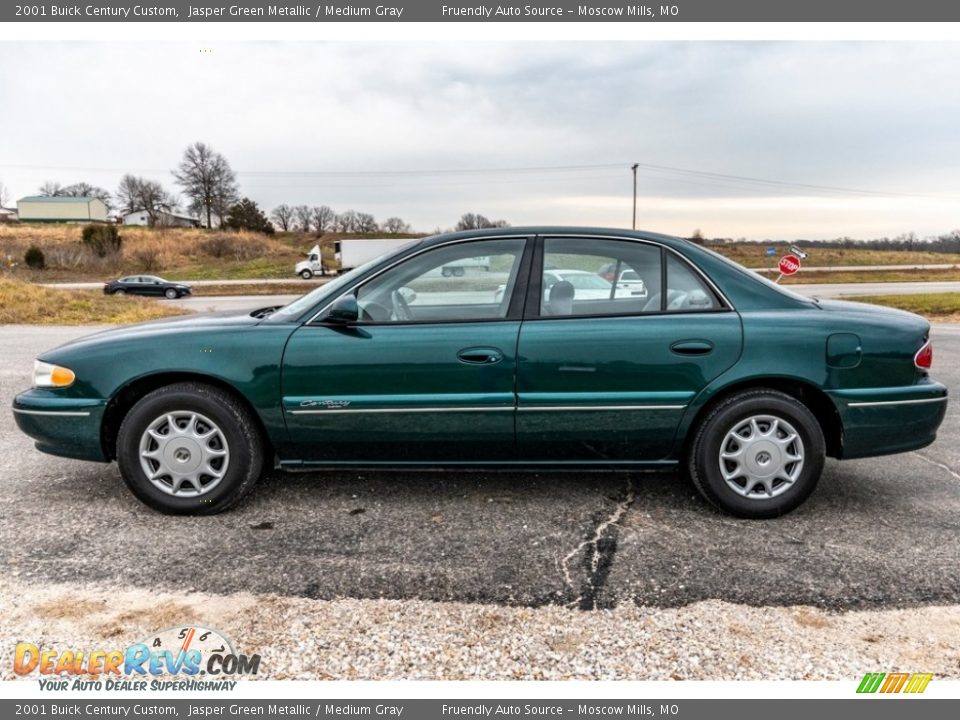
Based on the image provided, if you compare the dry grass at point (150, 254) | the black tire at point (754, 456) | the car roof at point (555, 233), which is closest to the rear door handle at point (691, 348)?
the black tire at point (754, 456)

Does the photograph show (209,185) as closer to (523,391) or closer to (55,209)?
(55,209)

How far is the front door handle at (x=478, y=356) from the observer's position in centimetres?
324

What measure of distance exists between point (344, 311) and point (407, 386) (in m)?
0.50

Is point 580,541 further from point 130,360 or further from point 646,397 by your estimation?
point 130,360

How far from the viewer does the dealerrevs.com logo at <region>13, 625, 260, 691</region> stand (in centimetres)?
210

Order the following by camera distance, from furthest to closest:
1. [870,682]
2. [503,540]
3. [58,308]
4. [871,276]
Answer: [871,276] < [58,308] < [503,540] < [870,682]

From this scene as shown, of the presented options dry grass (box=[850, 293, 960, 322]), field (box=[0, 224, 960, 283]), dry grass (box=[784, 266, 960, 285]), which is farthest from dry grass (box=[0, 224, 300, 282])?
dry grass (box=[850, 293, 960, 322])

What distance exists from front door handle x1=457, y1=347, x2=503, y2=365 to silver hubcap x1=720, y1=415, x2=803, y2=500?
1.25m

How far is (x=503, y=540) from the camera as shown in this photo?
3.07 metres

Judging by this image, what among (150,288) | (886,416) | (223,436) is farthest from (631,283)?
(150,288)

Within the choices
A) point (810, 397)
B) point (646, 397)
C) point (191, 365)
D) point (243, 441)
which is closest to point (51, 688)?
point (243, 441)

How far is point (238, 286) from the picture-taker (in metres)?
33.6

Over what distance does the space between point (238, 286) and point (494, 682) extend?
113ft

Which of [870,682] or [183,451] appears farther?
[183,451]
